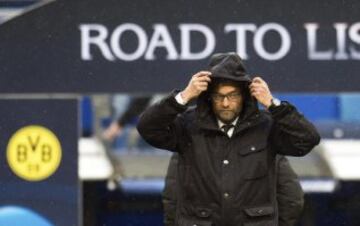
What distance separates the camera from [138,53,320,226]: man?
385cm

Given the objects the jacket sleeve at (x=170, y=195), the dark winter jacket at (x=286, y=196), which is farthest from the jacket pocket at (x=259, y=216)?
the jacket sleeve at (x=170, y=195)

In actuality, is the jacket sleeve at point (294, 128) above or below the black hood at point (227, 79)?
below

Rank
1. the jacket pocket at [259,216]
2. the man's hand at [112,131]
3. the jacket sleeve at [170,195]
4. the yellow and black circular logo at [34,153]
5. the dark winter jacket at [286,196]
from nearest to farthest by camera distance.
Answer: the jacket pocket at [259,216], the dark winter jacket at [286,196], the jacket sleeve at [170,195], the yellow and black circular logo at [34,153], the man's hand at [112,131]

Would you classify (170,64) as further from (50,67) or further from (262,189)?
(262,189)

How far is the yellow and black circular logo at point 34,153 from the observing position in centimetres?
536

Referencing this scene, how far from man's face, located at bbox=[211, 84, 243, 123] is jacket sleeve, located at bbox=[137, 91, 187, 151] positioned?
0.14 meters

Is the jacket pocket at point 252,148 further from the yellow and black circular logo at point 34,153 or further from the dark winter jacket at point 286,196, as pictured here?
the yellow and black circular logo at point 34,153

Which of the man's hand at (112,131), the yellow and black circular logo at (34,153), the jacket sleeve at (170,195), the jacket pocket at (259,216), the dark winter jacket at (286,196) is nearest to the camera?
the jacket pocket at (259,216)

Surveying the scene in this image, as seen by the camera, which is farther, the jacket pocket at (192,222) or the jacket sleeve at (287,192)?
the jacket sleeve at (287,192)

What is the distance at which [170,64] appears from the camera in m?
5.25

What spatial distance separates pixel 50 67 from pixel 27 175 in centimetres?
62

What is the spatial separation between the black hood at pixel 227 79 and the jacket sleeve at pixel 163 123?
9 centimetres

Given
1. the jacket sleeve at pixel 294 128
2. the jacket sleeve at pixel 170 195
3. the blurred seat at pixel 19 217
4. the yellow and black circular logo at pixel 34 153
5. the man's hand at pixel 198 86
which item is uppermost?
the man's hand at pixel 198 86

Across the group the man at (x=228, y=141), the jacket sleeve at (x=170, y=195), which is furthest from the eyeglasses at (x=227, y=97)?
the jacket sleeve at (x=170, y=195)
